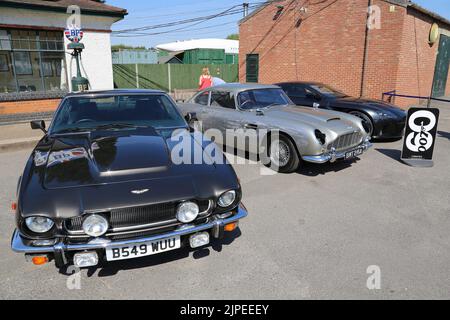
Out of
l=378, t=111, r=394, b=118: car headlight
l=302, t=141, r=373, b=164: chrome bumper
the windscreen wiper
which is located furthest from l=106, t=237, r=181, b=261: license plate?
l=378, t=111, r=394, b=118: car headlight

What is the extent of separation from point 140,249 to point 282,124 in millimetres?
3659

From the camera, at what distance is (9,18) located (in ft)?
33.7

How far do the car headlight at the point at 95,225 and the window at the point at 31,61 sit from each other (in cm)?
1063

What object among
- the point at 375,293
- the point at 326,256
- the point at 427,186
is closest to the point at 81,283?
the point at 326,256

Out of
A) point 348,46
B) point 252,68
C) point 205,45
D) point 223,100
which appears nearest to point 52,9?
point 223,100

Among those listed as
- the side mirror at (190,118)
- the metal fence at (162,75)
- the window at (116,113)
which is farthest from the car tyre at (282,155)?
the metal fence at (162,75)

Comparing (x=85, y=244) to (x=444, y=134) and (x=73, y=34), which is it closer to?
(x=444, y=134)

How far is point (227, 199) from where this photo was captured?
2859 millimetres

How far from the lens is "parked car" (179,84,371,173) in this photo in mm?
5293

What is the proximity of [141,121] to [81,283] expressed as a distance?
190cm

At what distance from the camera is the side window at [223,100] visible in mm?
6480

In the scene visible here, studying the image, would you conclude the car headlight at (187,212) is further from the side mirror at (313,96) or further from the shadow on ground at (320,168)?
the side mirror at (313,96)

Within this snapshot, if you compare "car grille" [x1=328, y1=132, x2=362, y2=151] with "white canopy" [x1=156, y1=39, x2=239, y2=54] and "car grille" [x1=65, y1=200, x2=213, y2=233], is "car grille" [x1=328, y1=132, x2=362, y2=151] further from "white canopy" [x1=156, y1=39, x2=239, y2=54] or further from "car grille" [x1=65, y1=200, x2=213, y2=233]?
"white canopy" [x1=156, y1=39, x2=239, y2=54]

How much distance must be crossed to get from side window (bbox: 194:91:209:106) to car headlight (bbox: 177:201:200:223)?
466 cm
